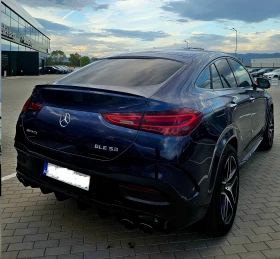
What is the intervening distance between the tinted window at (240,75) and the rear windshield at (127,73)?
135 cm

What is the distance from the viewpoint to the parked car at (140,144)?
2373 mm

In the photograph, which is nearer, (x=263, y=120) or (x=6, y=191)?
(x=6, y=191)

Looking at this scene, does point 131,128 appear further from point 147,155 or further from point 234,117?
point 234,117

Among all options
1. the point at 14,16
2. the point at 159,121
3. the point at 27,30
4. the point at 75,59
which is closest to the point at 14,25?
the point at 14,16

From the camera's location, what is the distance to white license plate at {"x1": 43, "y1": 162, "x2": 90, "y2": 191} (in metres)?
2.57

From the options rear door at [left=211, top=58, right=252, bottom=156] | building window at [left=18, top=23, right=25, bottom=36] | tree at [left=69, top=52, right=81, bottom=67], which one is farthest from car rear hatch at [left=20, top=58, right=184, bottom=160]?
tree at [left=69, top=52, right=81, bottom=67]

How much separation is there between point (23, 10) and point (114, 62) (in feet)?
178

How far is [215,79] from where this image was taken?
3398 millimetres

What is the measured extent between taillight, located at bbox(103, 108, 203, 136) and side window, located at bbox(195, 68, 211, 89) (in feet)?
2.01

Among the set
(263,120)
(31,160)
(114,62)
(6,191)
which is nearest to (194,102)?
(114,62)

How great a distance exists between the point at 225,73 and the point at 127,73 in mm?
1286

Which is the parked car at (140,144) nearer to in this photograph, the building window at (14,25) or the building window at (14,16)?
the building window at (14,25)

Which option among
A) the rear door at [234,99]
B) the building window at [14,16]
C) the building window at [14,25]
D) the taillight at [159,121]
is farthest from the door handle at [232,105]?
the building window at [14,16]

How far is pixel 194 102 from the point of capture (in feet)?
8.71
